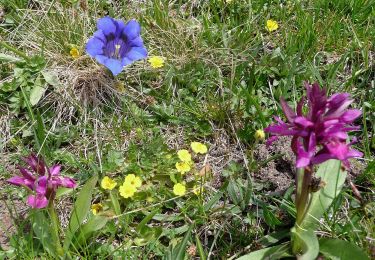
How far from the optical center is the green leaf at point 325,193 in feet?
6.16

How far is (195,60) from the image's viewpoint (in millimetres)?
2543

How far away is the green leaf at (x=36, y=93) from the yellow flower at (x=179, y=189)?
0.73 m

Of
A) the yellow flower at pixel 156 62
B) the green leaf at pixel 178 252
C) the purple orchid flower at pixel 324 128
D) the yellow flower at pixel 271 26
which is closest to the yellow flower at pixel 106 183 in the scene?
the green leaf at pixel 178 252

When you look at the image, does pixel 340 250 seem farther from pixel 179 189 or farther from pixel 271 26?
pixel 271 26

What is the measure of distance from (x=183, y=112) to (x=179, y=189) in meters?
0.43

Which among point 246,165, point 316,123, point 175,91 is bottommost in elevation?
point 246,165

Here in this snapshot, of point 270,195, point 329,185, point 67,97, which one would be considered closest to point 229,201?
point 270,195

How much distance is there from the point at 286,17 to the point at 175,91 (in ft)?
2.22

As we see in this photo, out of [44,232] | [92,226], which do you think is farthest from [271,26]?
[44,232]

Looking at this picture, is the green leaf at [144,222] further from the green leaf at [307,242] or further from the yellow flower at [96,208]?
the green leaf at [307,242]

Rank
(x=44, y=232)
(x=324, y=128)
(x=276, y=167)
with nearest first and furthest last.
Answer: (x=324, y=128) → (x=44, y=232) → (x=276, y=167)

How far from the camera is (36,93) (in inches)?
94.9

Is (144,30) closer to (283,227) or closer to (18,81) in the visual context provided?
(18,81)

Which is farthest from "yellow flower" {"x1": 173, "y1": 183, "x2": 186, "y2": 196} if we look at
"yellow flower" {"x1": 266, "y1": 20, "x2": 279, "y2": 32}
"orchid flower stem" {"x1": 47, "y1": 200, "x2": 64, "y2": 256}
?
"yellow flower" {"x1": 266, "y1": 20, "x2": 279, "y2": 32}
